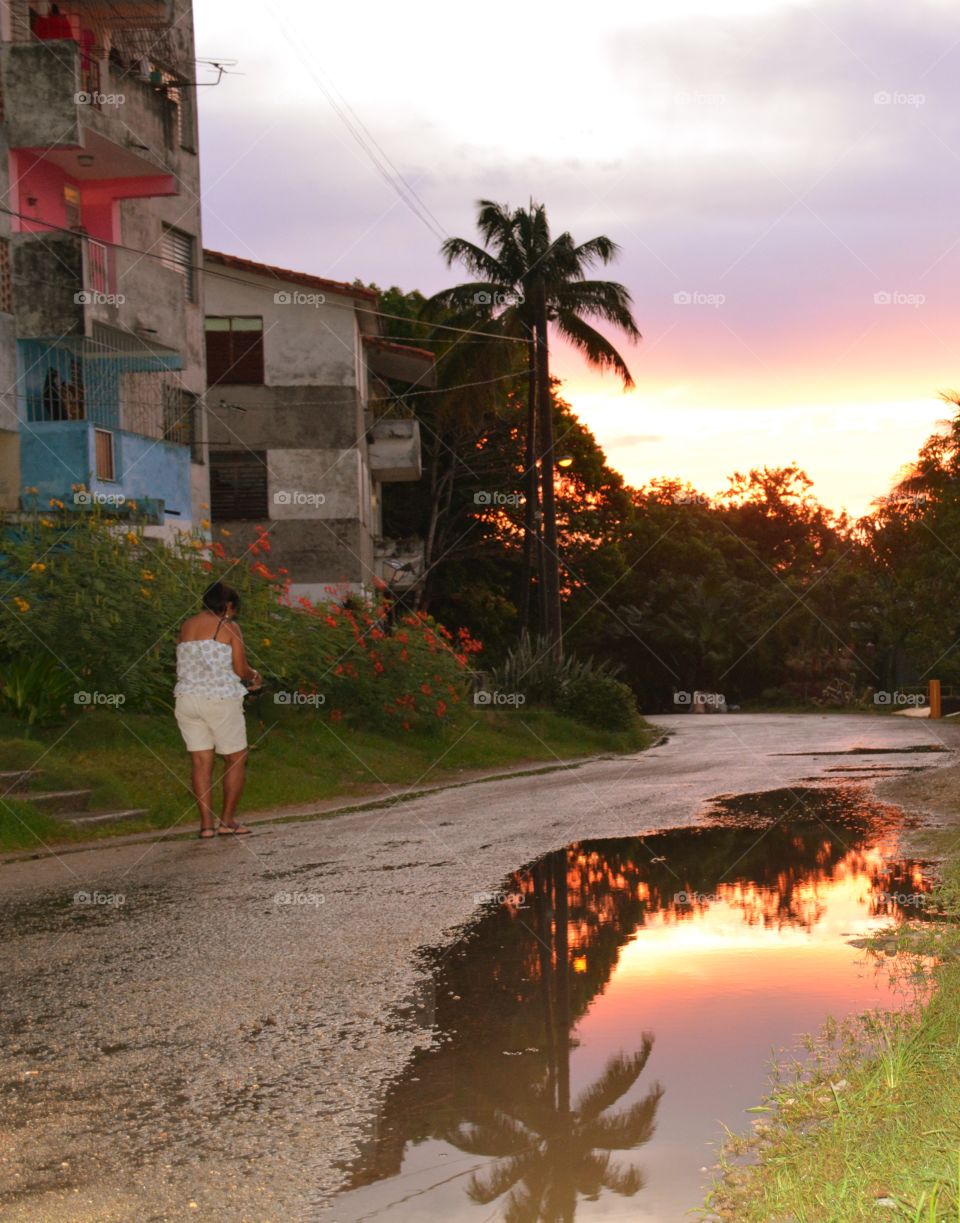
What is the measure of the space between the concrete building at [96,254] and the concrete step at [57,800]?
343 inches

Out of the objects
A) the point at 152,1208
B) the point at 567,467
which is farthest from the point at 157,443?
the point at 567,467

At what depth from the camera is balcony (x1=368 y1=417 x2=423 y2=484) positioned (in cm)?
3906

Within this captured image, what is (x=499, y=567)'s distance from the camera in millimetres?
48750

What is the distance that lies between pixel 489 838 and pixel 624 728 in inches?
706

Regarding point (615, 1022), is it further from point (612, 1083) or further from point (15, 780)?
point (15, 780)

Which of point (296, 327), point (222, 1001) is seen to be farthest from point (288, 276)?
point (222, 1001)

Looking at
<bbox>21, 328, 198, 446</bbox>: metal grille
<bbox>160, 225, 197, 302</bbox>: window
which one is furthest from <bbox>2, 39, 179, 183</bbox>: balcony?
Answer: <bbox>21, 328, 198, 446</bbox>: metal grille

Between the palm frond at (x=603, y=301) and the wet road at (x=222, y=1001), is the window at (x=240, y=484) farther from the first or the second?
the wet road at (x=222, y=1001)

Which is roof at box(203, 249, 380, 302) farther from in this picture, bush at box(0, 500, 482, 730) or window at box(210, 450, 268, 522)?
bush at box(0, 500, 482, 730)

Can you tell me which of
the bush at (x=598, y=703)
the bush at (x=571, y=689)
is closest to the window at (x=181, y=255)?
the bush at (x=571, y=689)

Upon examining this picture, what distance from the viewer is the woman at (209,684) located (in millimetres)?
11992

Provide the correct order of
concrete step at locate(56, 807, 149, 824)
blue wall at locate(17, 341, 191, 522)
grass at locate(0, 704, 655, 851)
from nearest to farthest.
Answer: concrete step at locate(56, 807, 149, 824) < grass at locate(0, 704, 655, 851) < blue wall at locate(17, 341, 191, 522)

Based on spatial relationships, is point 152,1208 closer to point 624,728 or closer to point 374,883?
point 374,883

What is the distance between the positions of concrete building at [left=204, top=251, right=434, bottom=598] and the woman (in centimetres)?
2423
